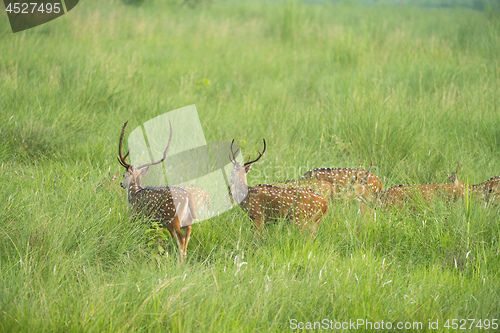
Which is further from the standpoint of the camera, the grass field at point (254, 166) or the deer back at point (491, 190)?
the deer back at point (491, 190)

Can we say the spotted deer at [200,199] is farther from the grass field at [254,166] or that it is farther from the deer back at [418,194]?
the deer back at [418,194]

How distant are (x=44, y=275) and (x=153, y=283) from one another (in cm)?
68

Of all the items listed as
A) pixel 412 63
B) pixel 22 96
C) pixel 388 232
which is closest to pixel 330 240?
pixel 388 232

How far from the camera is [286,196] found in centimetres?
358

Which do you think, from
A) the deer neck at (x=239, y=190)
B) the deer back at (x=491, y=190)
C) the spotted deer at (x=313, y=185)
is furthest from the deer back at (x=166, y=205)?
the deer back at (x=491, y=190)

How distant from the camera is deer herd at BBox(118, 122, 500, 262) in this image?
3361 millimetres

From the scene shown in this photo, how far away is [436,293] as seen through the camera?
9.34 feet

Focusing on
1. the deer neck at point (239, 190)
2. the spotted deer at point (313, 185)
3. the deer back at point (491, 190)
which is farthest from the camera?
the spotted deer at point (313, 185)

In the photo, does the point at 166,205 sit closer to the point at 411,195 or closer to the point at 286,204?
the point at 286,204

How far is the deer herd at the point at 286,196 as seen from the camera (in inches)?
132

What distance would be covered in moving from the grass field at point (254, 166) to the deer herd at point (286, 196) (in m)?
0.12

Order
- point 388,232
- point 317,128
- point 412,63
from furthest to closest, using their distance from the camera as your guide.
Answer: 1. point 412,63
2. point 317,128
3. point 388,232

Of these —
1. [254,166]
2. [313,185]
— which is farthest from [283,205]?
[254,166]

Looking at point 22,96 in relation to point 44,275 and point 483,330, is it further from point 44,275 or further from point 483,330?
point 483,330
